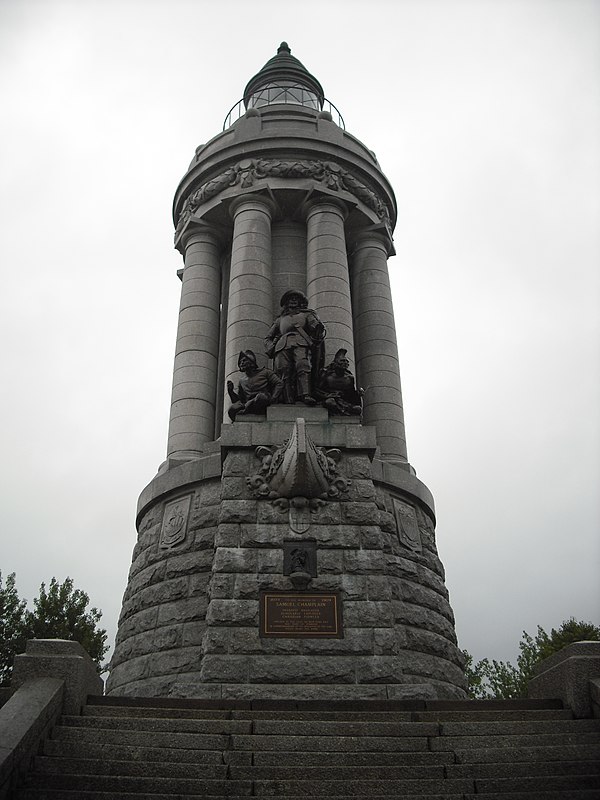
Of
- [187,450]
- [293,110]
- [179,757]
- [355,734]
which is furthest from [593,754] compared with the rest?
[293,110]

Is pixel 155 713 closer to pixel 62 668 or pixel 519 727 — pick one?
pixel 62 668

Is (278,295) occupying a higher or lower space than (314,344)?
higher

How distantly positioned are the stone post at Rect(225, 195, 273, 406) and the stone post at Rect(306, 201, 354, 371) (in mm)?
1155

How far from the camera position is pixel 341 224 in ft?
64.8

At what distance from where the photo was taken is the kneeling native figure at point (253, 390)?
44.4 feet

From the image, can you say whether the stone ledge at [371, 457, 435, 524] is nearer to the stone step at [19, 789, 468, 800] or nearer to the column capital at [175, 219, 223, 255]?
the column capital at [175, 219, 223, 255]

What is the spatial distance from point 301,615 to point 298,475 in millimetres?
2248

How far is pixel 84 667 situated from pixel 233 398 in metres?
6.57

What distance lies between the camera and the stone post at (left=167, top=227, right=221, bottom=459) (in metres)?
17.8

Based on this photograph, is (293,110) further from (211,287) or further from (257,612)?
(257,612)

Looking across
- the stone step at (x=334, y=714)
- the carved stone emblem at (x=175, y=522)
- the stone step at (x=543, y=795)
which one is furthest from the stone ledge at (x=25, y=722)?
the carved stone emblem at (x=175, y=522)

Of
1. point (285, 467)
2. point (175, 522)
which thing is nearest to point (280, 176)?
point (175, 522)

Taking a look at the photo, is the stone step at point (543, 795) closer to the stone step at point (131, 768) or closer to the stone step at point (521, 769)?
the stone step at point (521, 769)

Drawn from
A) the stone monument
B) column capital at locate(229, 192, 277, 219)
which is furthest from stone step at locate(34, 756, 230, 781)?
column capital at locate(229, 192, 277, 219)
